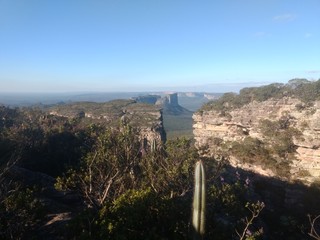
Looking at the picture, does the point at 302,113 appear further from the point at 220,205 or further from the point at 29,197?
the point at 29,197

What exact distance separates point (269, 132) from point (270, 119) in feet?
19.2

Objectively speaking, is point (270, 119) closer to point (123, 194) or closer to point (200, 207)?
point (200, 207)

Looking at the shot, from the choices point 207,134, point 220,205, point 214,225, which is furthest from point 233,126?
point 214,225

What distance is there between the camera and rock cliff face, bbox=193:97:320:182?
44062 mm

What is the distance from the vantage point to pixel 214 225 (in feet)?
56.7

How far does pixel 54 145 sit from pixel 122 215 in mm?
31285

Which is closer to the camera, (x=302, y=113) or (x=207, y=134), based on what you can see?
(x=302, y=113)

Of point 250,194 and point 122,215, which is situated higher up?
point 122,215

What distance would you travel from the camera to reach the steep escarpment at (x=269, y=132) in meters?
44.9

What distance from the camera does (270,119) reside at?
57.8 meters

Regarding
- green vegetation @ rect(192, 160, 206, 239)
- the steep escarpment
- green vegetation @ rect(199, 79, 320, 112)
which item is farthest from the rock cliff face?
green vegetation @ rect(192, 160, 206, 239)

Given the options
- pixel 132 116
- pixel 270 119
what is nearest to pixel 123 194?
pixel 270 119

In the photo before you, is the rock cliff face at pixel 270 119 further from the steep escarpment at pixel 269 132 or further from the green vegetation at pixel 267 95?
the green vegetation at pixel 267 95

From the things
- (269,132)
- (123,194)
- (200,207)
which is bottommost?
(269,132)
